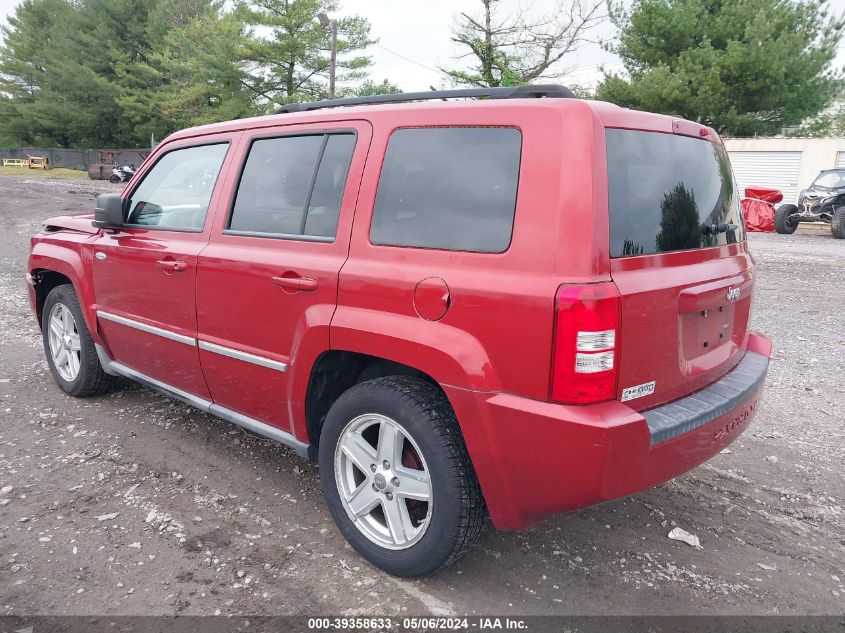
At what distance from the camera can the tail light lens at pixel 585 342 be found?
82.7 inches

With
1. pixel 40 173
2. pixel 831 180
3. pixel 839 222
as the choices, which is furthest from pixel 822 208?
pixel 40 173

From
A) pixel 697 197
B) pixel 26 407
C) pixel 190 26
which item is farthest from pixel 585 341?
pixel 190 26

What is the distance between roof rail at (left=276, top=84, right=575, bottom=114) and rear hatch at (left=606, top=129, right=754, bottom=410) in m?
0.29

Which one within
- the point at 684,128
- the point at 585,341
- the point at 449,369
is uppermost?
the point at 684,128

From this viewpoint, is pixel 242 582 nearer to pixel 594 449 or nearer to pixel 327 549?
pixel 327 549

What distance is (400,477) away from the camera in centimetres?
262

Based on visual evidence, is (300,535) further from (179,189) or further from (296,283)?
(179,189)

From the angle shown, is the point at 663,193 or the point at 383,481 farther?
the point at 383,481

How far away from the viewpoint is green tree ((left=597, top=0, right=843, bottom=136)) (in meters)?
23.6

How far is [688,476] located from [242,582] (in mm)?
2421

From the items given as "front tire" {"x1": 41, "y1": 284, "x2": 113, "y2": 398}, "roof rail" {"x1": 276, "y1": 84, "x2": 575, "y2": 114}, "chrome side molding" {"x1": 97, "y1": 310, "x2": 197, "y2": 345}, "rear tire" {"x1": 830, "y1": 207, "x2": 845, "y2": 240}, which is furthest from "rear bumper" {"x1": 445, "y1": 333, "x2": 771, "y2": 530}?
"rear tire" {"x1": 830, "y1": 207, "x2": 845, "y2": 240}

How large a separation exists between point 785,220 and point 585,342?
18090 mm

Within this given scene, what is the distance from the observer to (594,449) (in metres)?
2.10

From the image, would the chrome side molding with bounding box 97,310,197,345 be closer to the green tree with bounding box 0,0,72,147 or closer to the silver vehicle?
the silver vehicle
